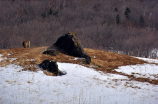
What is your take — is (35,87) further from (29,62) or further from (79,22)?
(79,22)

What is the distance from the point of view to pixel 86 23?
97.2 m

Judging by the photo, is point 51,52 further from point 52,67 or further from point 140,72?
point 140,72

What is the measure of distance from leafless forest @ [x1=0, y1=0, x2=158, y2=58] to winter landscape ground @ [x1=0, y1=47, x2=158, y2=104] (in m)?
65.2

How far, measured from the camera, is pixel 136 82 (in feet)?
31.2

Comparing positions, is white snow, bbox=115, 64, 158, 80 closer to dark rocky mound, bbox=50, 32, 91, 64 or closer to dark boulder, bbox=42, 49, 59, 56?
dark rocky mound, bbox=50, 32, 91, 64

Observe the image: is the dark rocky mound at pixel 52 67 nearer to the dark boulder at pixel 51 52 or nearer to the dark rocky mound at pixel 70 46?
the dark boulder at pixel 51 52

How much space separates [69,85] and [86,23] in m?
90.3

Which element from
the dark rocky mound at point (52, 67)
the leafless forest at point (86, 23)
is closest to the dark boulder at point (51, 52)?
the dark rocky mound at point (52, 67)

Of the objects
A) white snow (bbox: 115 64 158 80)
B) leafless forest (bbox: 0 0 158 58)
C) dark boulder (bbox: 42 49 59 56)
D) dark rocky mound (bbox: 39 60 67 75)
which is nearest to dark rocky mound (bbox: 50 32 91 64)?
dark boulder (bbox: 42 49 59 56)

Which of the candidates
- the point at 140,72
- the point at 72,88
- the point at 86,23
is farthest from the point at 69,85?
the point at 86,23

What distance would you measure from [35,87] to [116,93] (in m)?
3.36

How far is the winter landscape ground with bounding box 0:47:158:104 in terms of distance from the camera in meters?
7.17

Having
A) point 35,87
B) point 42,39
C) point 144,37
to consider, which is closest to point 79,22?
point 42,39

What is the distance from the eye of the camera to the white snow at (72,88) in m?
7.12
